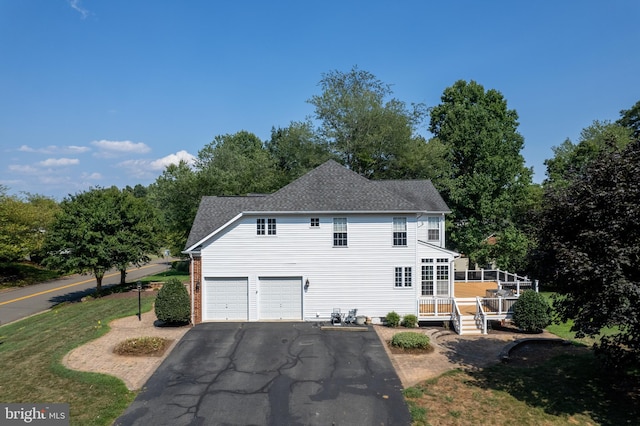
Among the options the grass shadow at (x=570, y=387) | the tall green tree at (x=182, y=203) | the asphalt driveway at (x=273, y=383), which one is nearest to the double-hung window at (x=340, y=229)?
the asphalt driveway at (x=273, y=383)

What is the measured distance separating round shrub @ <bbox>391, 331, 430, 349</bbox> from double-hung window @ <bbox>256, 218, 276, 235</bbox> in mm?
8553

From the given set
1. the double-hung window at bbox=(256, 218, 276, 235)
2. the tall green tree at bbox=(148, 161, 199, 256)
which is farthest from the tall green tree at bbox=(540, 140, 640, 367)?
the tall green tree at bbox=(148, 161, 199, 256)

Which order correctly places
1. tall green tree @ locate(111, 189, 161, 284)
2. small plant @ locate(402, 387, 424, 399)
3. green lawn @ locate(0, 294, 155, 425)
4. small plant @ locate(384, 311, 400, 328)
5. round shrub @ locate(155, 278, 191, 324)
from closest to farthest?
green lawn @ locate(0, 294, 155, 425) → small plant @ locate(402, 387, 424, 399) → round shrub @ locate(155, 278, 191, 324) → small plant @ locate(384, 311, 400, 328) → tall green tree @ locate(111, 189, 161, 284)

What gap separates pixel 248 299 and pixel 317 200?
Answer: 6606 mm

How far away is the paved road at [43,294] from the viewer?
2847cm

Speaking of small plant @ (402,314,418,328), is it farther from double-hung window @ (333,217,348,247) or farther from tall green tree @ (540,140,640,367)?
tall green tree @ (540,140,640,367)

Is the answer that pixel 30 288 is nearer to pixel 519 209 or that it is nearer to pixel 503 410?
pixel 503 410

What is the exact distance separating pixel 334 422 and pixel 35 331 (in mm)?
18413

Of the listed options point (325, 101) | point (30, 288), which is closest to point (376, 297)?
point (325, 101)

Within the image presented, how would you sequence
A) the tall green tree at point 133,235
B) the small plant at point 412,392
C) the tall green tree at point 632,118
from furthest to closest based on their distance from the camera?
1. the tall green tree at point 632,118
2. the tall green tree at point 133,235
3. the small plant at point 412,392

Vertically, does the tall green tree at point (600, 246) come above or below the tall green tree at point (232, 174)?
below

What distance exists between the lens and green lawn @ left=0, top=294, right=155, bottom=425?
1168 centimetres

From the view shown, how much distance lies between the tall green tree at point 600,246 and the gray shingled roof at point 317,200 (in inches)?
371

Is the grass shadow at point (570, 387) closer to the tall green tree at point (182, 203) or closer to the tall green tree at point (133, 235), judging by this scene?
the tall green tree at point (133, 235)
